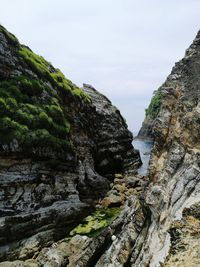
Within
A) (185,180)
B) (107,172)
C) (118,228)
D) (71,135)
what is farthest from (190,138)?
(107,172)

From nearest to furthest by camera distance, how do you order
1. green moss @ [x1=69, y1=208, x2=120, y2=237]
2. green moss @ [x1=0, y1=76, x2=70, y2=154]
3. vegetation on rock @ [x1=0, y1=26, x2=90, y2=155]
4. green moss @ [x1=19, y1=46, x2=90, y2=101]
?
green moss @ [x1=69, y1=208, x2=120, y2=237], green moss @ [x1=0, y1=76, x2=70, y2=154], vegetation on rock @ [x1=0, y1=26, x2=90, y2=155], green moss @ [x1=19, y1=46, x2=90, y2=101]

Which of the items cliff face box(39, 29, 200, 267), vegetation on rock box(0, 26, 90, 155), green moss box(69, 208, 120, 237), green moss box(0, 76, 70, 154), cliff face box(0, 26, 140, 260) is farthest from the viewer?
vegetation on rock box(0, 26, 90, 155)

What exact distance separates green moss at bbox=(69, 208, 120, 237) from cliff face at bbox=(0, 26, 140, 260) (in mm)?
873

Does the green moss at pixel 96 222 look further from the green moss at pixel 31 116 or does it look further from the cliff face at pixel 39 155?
the green moss at pixel 31 116

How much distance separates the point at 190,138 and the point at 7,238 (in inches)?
685

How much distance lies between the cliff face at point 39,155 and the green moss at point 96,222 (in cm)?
87

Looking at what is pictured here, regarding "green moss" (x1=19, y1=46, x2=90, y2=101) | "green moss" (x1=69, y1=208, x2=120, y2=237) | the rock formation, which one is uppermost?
"green moss" (x1=19, y1=46, x2=90, y2=101)

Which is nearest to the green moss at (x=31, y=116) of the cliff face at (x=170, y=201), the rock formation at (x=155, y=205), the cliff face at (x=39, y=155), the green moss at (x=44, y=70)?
the cliff face at (x=39, y=155)

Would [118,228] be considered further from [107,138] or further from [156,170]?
[107,138]

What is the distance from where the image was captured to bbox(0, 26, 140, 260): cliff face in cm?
3008

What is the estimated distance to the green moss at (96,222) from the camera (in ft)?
106

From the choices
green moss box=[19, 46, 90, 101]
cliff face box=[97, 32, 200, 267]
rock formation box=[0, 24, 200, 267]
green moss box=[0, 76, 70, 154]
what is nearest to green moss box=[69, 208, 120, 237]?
rock formation box=[0, 24, 200, 267]

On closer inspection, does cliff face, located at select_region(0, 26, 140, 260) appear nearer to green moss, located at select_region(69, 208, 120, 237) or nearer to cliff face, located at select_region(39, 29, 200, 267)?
green moss, located at select_region(69, 208, 120, 237)

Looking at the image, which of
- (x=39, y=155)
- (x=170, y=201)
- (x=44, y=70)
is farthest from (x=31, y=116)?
(x=170, y=201)
